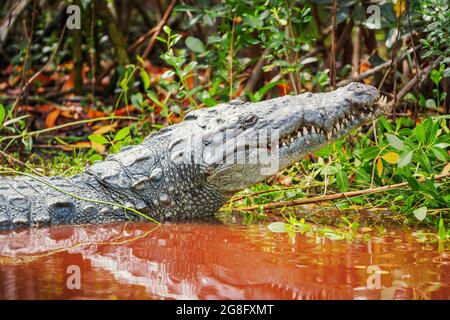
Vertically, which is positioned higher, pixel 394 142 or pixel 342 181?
pixel 394 142

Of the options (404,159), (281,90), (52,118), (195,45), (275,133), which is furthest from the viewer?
(52,118)

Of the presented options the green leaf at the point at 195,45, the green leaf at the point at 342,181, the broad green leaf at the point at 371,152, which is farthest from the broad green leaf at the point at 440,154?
the green leaf at the point at 195,45

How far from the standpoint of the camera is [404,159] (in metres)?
3.67

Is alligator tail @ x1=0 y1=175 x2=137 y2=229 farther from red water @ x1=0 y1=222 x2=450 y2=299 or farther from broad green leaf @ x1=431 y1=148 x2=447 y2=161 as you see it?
broad green leaf @ x1=431 y1=148 x2=447 y2=161

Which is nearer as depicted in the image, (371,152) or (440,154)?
(440,154)

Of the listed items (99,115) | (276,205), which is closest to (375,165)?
(276,205)

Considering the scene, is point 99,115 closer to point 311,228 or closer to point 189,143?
point 189,143

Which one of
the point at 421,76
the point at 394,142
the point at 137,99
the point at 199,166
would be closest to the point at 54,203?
the point at 199,166

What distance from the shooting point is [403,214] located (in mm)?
4160

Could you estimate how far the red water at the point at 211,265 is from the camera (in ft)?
8.45

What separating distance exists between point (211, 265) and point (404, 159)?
1.38 metres

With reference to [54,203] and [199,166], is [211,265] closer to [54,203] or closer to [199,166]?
[199,166]

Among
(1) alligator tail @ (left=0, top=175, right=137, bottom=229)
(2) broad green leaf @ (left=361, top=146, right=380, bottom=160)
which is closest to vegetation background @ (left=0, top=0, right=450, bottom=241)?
(2) broad green leaf @ (left=361, top=146, right=380, bottom=160)

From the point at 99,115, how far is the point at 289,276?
462 cm
